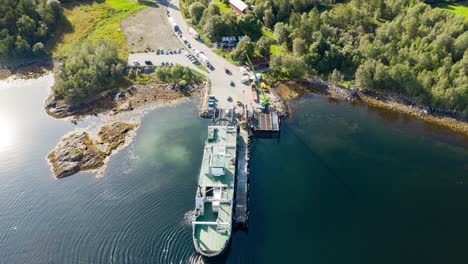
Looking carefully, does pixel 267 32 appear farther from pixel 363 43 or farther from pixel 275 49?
pixel 363 43

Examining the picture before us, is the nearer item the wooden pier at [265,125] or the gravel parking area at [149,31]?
the wooden pier at [265,125]

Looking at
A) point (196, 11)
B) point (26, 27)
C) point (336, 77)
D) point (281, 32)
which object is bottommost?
point (336, 77)

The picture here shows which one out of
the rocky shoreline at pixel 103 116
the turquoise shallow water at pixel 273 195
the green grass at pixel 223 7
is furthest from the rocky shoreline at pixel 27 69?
the green grass at pixel 223 7

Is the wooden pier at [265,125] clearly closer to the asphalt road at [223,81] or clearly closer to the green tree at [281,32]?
the asphalt road at [223,81]

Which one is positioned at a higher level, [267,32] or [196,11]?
[196,11]

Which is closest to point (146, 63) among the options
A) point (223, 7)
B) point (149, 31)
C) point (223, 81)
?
point (149, 31)

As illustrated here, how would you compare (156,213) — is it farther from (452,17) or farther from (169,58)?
(452,17)

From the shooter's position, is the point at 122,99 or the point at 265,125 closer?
the point at 265,125
